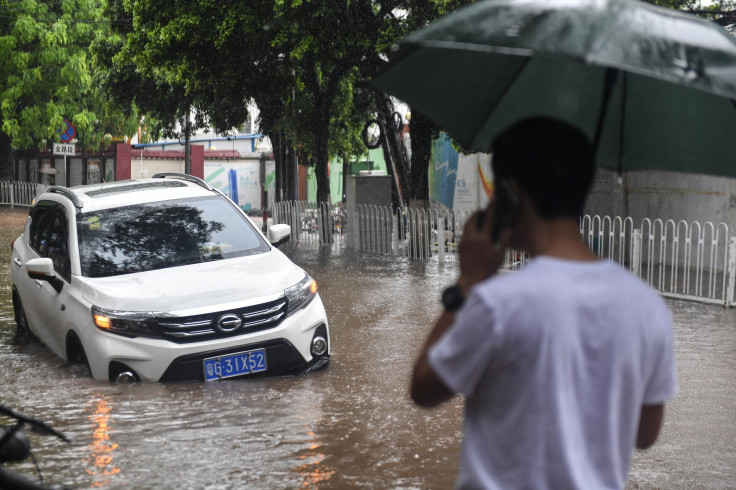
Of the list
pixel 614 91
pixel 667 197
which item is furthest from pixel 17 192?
pixel 614 91

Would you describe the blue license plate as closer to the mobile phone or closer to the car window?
the car window

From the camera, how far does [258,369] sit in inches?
297

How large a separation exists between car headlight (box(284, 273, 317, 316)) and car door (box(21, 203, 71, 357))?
73.2 inches

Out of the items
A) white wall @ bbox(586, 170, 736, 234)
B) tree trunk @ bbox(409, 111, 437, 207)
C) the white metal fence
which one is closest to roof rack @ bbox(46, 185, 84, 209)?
the white metal fence

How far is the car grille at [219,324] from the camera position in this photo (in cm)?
720

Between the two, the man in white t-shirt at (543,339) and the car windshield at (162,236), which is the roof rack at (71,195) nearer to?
the car windshield at (162,236)

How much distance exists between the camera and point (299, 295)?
7781 mm

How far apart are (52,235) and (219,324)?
8.45 ft

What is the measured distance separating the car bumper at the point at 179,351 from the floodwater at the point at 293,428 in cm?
12

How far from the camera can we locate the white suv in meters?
7.25

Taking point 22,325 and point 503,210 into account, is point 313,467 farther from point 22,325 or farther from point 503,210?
point 22,325

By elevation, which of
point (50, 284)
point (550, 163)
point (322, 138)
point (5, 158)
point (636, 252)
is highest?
point (322, 138)

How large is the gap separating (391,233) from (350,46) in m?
4.24

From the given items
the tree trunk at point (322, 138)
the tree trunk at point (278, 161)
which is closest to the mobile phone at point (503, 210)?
the tree trunk at point (322, 138)
